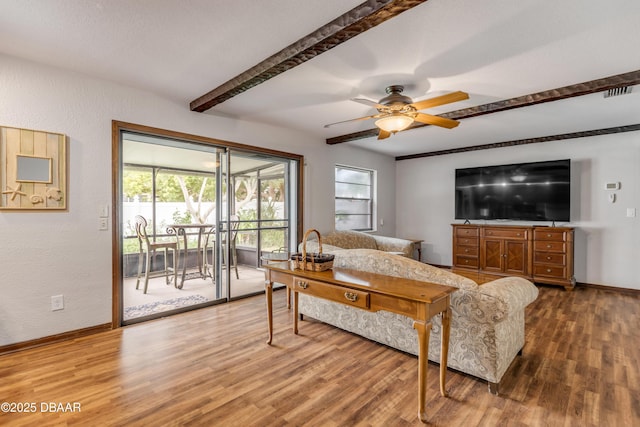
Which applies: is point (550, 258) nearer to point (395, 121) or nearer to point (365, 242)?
point (365, 242)

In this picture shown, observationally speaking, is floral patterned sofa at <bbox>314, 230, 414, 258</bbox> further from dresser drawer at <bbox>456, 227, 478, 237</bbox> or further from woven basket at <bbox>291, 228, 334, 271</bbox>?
woven basket at <bbox>291, 228, 334, 271</bbox>

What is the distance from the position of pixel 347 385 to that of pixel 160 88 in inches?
128

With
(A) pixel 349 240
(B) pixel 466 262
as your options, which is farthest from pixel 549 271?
(A) pixel 349 240

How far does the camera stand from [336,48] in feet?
8.11

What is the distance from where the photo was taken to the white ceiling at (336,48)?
1994 millimetres

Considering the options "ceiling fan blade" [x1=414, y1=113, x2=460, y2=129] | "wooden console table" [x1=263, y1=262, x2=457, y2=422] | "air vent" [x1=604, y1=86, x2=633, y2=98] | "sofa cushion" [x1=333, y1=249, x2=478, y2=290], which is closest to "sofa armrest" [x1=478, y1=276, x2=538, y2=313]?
"sofa cushion" [x1=333, y1=249, x2=478, y2=290]

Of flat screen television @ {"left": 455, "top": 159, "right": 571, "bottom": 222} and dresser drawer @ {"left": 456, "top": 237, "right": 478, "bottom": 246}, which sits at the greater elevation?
flat screen television @ {"left": 455, "top": 159, "right": 571, "bottom": 222}

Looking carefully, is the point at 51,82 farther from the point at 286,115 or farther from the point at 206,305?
the point at 206,305

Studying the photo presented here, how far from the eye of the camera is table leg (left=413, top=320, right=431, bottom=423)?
182 centimetres

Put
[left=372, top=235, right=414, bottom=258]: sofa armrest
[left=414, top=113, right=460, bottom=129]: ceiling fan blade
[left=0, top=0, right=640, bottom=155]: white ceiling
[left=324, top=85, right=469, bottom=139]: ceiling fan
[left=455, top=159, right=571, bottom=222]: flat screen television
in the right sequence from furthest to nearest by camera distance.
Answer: [left=372, top=235, right=414, bottom=258]: sofa armrest → [left=455, top=159, right=571, bottom=222]: flat screen television → [left=414, top=113, right=460, bottom=129]: ceiling fan blade → [left=324, top=85, right=469, bottom=139]: ceiling fan → [left=0, top=0, right=640, bottom=155]: white ceiling

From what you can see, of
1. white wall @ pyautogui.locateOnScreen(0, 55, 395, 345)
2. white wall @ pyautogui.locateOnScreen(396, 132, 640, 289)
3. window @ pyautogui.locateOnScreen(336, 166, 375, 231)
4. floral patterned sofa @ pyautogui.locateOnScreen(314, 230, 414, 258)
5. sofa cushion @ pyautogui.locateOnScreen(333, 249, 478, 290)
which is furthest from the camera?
window @ pyautogui.locateOnScreen(336, 166, 375, 231)

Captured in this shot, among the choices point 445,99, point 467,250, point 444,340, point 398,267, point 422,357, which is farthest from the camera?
point 467,250

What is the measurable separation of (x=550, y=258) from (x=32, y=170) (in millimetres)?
6476

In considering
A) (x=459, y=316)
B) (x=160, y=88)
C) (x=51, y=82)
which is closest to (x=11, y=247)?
(x=51, y=82)
